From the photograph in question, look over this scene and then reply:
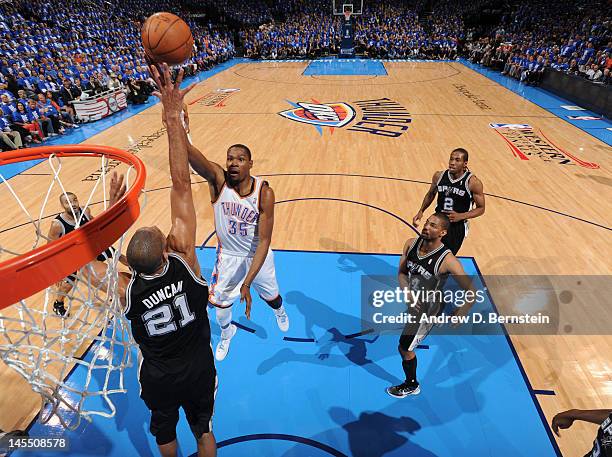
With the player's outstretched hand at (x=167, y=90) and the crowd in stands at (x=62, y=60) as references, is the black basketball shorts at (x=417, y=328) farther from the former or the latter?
the crowd in stands at (x=62, y=60)

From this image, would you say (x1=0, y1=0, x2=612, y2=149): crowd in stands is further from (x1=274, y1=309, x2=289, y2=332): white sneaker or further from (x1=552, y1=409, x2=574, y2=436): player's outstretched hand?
(x1=552, y1=409, x2=574, y2=436): player's outstretched hand

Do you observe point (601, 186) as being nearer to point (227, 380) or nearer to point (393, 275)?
point (393, 275)

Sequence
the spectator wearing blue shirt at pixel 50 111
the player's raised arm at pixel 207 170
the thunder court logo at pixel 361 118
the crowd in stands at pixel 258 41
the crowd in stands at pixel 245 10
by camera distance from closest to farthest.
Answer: the player's raised arm at pixel 207 170
the spectator wearing blue shirt at pixel 50 111
the thunder court logo at pixel 361 118
the crowd in stands at pixel 258 41
the crowd in stands at pixel 245 10

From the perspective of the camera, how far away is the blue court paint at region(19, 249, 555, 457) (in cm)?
308

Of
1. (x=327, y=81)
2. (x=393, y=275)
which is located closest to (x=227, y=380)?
(x=393, y=275)

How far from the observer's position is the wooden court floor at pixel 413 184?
3.91m

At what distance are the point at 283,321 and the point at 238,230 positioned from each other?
1.15m

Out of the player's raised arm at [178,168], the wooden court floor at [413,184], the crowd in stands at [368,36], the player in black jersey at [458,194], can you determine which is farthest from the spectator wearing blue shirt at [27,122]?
the crowd in stands at [368,36]

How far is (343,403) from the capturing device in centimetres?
340

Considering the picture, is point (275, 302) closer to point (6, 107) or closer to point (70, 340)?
point (70, 340)

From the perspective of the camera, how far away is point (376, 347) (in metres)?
3.96

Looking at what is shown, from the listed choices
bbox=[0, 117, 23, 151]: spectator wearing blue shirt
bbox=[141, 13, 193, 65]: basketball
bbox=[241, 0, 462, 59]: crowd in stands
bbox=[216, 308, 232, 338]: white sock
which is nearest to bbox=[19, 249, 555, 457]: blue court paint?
bbox=[216, 308, 232, 338]: white sock

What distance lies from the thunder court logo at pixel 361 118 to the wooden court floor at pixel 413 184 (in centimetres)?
10

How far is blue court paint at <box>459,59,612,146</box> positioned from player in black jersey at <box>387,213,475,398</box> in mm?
9020
